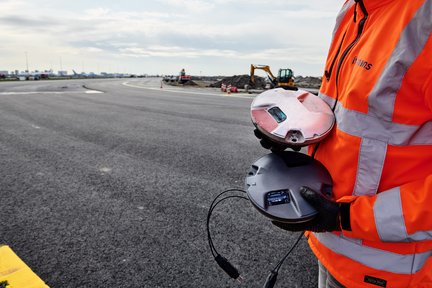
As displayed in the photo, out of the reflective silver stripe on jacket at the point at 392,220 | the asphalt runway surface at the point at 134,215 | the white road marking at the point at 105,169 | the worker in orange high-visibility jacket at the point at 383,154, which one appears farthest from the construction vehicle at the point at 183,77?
the reflective silver stripe on jacket at the point at 392,220

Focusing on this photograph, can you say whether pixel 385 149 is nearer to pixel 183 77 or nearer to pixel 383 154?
pixel 383 154

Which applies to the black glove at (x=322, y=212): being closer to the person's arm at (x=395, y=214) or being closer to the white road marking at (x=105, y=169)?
the person's arm at (x=395, y=214)

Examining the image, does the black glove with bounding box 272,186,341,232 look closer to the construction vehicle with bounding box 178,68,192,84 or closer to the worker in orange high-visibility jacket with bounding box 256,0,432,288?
the worker in orange high-visibility jacket with bounding box 256,0,432,288

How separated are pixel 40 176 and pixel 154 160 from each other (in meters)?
1.61

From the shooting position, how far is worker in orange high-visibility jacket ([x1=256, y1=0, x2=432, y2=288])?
3.39ft

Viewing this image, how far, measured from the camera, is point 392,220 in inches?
43.2

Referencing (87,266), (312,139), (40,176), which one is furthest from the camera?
(40,176)

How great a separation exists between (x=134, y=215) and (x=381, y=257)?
256 centimetres

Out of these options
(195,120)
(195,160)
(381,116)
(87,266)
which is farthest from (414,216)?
(195,120)

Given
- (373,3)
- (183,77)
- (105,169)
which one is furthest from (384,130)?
(183,77)

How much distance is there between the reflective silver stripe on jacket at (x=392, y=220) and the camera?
3.57ft

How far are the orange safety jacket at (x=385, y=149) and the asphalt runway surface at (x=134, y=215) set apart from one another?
1.26 metres

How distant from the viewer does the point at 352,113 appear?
118 centimetres

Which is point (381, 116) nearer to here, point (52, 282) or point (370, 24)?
point (370, 24)
